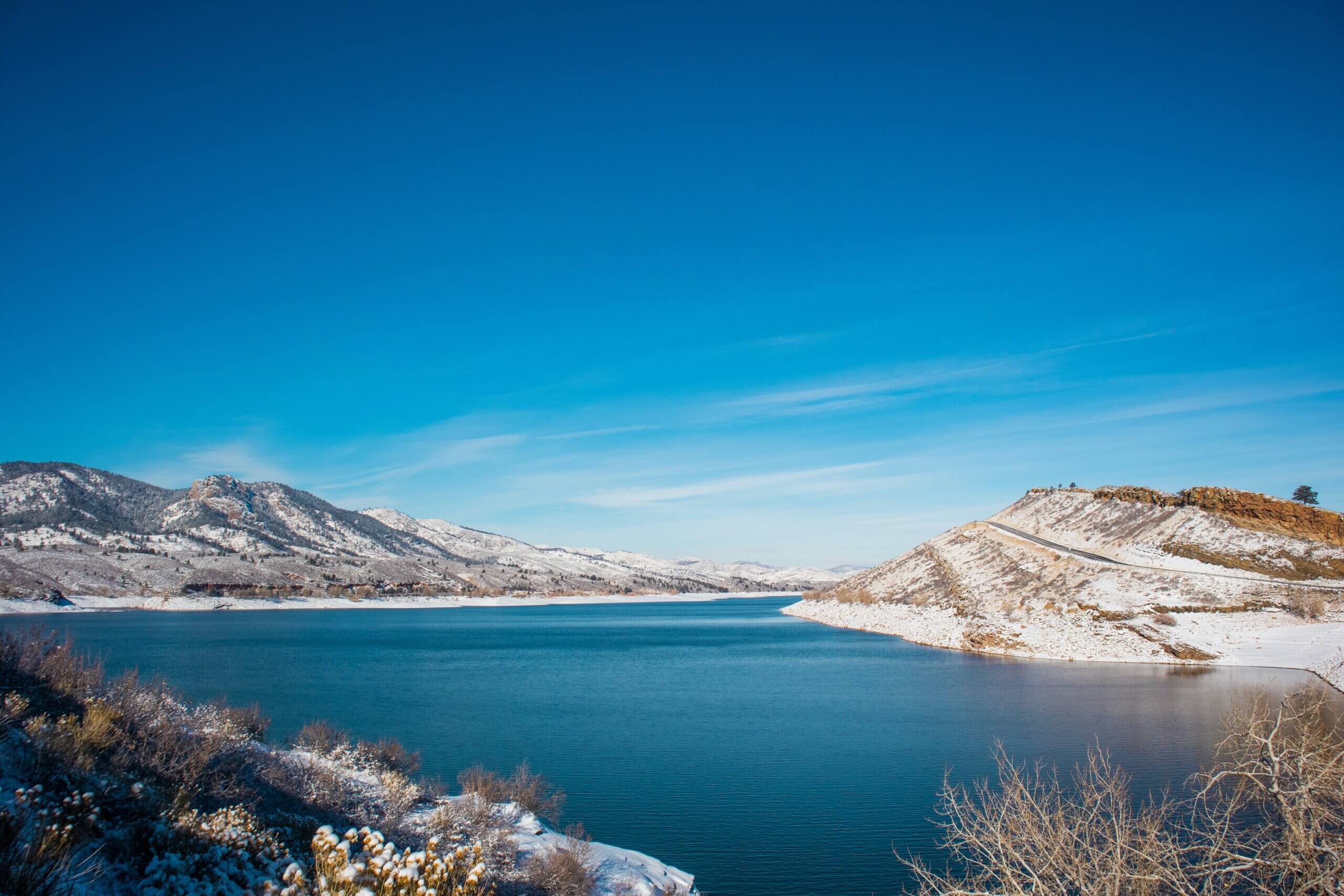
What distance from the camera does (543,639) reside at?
2566 inches

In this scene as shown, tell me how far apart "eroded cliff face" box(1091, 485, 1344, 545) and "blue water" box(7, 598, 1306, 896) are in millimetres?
25283

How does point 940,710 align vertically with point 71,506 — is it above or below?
Result: below

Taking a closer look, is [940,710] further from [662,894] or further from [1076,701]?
[662,894]

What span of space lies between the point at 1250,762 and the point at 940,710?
19128 mm

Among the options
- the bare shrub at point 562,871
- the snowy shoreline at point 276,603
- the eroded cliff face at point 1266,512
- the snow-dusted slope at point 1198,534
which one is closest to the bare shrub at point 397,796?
the bare shrub at point 562,871

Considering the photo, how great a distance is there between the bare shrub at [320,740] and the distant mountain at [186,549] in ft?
311

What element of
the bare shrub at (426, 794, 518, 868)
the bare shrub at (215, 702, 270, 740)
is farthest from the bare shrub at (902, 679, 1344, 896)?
the bare shrub at (215, 702, 270, 740)

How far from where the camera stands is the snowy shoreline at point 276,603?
89375mm

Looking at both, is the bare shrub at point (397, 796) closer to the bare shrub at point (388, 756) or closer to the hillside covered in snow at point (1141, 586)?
the bare shrub at point (388, 756)

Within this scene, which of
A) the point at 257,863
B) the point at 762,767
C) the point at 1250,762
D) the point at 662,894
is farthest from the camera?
the point at 762,767

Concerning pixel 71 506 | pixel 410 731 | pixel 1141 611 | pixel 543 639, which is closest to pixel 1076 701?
pixel 1141 611

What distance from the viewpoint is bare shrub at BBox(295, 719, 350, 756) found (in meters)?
16.8

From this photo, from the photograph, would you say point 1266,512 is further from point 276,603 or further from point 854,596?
point 276,603

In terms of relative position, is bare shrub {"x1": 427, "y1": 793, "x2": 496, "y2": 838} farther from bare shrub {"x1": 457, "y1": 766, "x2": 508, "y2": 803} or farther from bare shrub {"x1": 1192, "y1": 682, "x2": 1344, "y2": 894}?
bare shrub {"x1": 1192, "y1": 682, "x2": 1344, "y2": 894}
